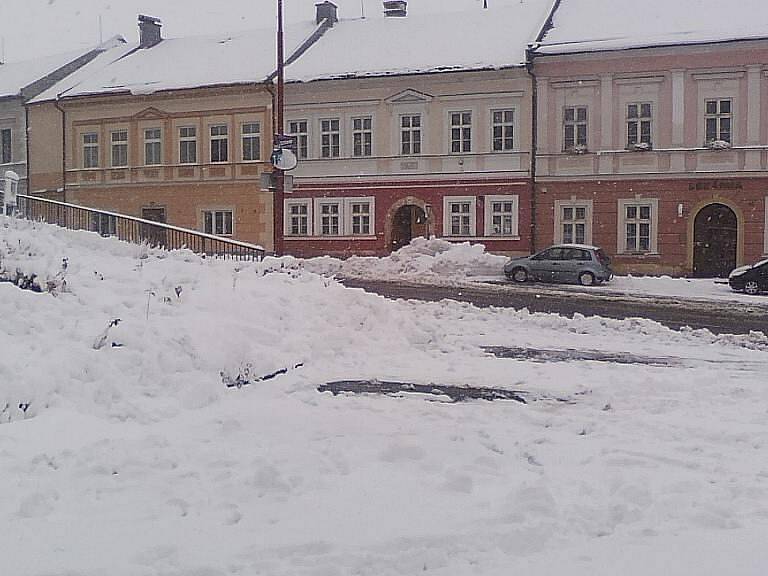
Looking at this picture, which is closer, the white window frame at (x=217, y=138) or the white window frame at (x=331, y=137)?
the white window frame at (x=331, y=137)

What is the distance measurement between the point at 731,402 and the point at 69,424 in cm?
640

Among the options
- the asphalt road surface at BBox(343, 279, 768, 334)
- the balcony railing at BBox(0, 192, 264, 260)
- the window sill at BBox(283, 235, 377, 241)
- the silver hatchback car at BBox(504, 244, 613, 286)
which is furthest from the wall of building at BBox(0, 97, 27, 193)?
the silver hatchback car at BBox(504, 244, 613, 286)

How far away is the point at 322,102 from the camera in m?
35.0

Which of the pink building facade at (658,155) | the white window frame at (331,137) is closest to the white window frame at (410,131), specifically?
the white window frame at (331,137)

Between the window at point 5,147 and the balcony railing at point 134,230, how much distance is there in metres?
22.8

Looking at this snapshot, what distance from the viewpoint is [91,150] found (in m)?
39.5

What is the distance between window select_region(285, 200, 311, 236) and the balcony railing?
49.2ft

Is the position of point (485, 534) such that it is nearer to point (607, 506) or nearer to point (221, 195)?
point (607, 506)

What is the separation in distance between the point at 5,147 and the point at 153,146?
9022 millimetres

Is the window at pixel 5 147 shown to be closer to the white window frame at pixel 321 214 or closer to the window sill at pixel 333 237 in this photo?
the window sill at pixel 333 237

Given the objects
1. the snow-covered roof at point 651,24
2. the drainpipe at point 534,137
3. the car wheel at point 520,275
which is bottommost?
the car wheel at point 520,275

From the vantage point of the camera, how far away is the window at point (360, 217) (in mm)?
34500

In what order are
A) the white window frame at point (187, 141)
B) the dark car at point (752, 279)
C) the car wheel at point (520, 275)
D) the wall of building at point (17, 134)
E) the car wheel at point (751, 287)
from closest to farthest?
the dark car at point (752, 279) < the car wheel at point (751, 287) < the car wheel at point (520, 275) < the white window frame at point (187, 141) < the wall of building at point (17, 134)

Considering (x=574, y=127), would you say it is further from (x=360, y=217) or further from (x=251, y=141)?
(x=251, y=141)
